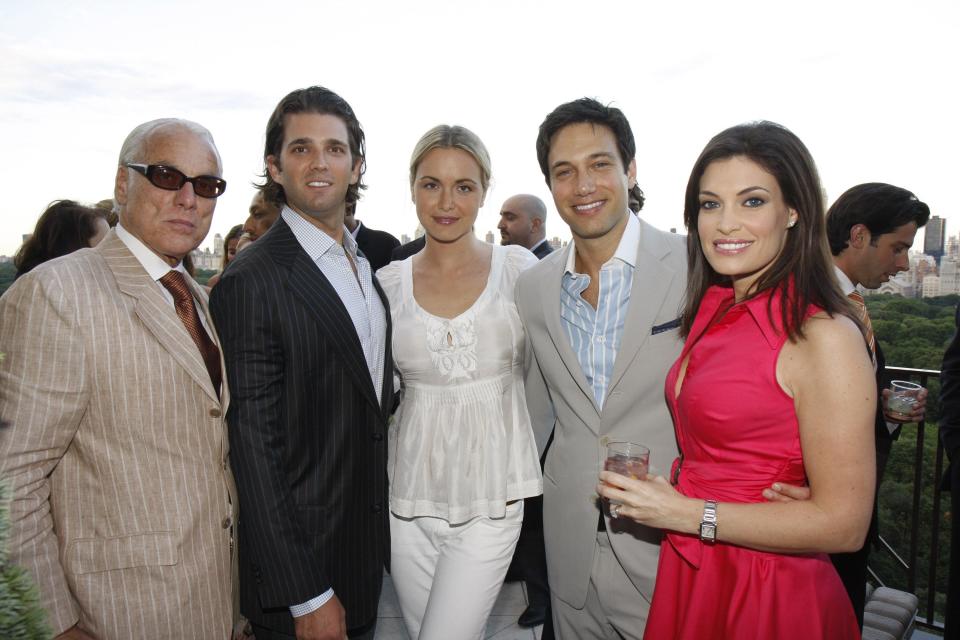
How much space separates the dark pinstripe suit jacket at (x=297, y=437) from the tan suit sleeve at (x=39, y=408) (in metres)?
0.51

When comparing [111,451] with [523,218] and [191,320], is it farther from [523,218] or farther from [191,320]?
[523,218]

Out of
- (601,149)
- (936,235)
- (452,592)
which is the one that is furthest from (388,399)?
(936,235)

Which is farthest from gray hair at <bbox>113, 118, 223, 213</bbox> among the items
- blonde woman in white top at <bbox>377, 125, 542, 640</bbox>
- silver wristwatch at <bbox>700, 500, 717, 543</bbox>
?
silver wristwatch at <bbox>700, 500, 717, 543</bbox>

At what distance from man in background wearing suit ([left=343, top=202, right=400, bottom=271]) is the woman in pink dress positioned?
146 inches

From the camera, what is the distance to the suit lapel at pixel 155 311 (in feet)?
5.74

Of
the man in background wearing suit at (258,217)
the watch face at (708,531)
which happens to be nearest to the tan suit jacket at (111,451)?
the watch face at (708,531)

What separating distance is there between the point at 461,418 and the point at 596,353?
2.04 feet

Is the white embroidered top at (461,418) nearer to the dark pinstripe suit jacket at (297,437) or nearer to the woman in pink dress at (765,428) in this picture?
the dark pinstripe suit jacket at (297,437)

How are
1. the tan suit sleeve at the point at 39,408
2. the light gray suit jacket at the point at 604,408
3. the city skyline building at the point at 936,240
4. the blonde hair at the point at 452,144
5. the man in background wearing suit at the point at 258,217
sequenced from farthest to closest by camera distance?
1. the city skyline building at the point at 936,240
2. the man in background wearing suit at the point at 258,217
3. the blonde hair at the point at 452,144
4. the light gray suit jacket at the point at 604,408
5. the tan suit sleeve at the point at 39,408

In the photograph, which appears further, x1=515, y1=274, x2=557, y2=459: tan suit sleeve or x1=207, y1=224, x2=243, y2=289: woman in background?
x1=207, y1=224, x2=243, y2=289: woman in background

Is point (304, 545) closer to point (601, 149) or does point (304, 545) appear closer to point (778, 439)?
point (778, 439)

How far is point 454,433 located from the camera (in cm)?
257

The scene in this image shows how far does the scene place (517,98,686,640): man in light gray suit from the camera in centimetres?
227

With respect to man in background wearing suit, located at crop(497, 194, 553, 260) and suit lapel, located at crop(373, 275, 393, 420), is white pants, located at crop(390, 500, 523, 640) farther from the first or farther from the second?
man in background wearing suit, located at crop(497, 194, 553, 260)
